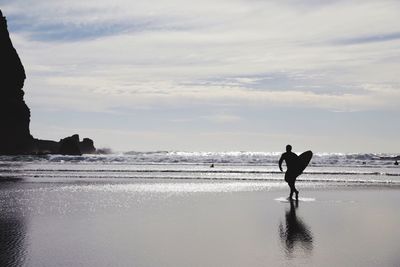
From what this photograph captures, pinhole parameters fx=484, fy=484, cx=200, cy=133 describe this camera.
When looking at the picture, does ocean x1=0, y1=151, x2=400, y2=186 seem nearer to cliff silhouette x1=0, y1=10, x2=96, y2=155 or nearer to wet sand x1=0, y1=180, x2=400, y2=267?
wet sand x1=0, y1=180, x2=400, y2=267

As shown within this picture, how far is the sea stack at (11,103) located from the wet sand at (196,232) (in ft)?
274

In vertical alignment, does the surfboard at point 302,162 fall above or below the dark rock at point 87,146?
below

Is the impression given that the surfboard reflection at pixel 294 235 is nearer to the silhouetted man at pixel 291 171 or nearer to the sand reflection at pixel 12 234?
the sand reflection at pixel 12 234

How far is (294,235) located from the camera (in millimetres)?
10633

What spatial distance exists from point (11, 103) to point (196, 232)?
94.5 meters

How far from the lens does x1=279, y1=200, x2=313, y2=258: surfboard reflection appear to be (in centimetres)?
917

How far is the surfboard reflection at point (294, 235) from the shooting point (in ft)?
30.1

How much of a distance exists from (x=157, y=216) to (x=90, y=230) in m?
2.74

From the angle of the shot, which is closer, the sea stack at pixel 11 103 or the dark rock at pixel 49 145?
the sea stack at pixel 11 103

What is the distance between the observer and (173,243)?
9609mm

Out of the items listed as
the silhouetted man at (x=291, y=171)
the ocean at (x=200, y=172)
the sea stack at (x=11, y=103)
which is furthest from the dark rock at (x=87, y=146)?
the silhouetted man at (x=291, y=171)

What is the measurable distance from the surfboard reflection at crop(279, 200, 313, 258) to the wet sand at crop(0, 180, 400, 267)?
0.07 feet

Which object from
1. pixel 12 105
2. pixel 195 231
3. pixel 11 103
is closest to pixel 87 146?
pixel 12 105

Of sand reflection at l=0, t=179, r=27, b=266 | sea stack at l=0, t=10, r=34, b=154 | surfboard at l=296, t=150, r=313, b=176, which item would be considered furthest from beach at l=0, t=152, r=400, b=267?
sea stack at l=0, t=10, r=34, b=154
